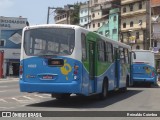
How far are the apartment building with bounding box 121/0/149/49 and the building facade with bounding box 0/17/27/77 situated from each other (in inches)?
1215

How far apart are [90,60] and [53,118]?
Answer: 5.59 metres

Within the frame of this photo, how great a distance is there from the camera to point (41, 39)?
17484 millimetres

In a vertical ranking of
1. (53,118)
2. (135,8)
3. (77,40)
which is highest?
(135,8)

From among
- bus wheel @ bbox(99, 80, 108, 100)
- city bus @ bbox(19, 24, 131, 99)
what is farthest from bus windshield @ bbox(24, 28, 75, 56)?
bus wheel @ bbox(99, 80, 108, 100)

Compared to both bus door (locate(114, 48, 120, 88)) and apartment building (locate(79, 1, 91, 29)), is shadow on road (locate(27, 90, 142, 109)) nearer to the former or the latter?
bus door (locate(114, 48, 120, 88))

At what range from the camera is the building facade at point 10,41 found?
221 feet

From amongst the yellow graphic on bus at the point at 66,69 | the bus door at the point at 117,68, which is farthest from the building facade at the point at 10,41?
the yellow graphic on bus at the point at 66,69

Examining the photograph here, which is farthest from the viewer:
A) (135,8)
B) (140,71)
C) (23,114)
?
Answer: (135,8)

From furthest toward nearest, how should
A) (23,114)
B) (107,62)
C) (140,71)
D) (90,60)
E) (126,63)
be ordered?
(140,71) → (126,63) → (107,62) → (90,60) → (23,114)

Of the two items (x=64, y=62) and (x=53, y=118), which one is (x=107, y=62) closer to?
(x=64, y=62)

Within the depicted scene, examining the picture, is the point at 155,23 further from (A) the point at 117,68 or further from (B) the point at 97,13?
(A) the point at 117,68

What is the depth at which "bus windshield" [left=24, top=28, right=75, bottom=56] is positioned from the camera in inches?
674

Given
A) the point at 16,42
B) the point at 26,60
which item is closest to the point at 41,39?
the point at 26,60

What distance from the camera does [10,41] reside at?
6744 centimetres
